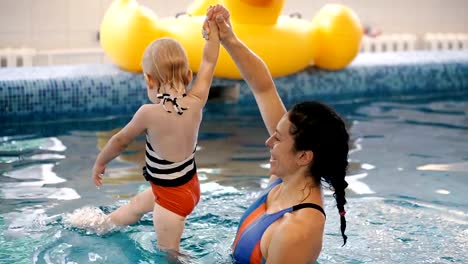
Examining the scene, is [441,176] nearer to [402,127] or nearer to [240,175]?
[240,175]

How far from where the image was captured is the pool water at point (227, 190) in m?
3.19

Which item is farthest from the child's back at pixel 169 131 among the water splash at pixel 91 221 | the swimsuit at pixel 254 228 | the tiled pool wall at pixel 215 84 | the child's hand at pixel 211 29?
the tiled pool wall at pixel 215 84

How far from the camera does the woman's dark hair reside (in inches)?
89.6

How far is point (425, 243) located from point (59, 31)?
6.12 metres

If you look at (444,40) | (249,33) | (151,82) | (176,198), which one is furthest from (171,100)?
(444,40)

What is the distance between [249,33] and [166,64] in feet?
12.1

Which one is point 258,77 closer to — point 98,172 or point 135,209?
point 98,172

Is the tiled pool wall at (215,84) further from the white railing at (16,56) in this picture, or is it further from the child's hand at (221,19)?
the child's hand at (221,19)

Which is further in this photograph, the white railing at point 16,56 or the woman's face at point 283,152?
the white railing at point 16,56

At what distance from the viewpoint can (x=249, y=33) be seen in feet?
21.3

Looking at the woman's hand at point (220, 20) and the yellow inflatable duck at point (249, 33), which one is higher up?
the woman's hand at point (220, 20)

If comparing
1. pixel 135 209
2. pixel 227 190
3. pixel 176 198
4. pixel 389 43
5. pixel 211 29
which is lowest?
pixel 227 190

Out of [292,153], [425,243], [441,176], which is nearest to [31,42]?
[441,176]

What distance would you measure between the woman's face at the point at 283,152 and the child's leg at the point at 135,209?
0.94 m
